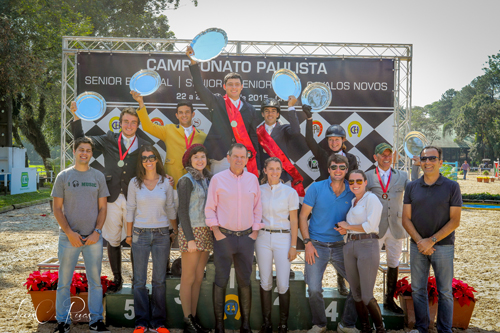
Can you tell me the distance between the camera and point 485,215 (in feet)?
43.5

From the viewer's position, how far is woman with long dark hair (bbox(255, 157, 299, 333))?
382 cm

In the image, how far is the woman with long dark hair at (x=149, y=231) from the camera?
3.92 m

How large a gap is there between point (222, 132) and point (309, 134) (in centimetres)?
109

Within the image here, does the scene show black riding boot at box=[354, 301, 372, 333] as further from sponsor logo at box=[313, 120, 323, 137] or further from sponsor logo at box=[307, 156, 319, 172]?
sponsor logo at box=[313, 120, 323, 137]

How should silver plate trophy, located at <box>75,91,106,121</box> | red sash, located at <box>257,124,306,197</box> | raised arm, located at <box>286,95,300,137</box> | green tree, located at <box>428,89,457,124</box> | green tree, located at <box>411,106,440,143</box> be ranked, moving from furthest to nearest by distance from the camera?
1. green tree, located at <box>428,89,457,124</box>
2. green tree, located at <box>411,106,440,143</box>
3. silver plate trophy, located at <box>75,91,106,121</box>
4. red sash, located at <box>257,124,306,197</box>
5. raised arm, located at <box>286,95,300,137</box>

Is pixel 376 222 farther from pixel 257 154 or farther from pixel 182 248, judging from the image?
pixel 182 248

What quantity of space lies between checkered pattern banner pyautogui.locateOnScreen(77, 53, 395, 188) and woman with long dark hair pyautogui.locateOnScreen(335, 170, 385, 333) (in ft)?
6.28

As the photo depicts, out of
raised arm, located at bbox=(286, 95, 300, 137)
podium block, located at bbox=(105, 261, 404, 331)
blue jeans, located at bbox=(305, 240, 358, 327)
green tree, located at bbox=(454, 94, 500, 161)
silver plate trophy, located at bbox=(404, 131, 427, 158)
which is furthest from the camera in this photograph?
green tree, located at bbox=(454, 94, 500, 161)

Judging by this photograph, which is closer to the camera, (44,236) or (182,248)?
(182,248)

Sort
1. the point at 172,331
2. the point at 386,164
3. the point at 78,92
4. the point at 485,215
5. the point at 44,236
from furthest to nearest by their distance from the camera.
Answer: the point at 485,215 < the point at 44,236 < the point at 78,92 < the point at 386,164 < the point at 172,331

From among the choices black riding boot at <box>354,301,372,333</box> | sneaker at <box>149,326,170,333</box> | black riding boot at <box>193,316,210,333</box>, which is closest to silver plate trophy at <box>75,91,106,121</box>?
sneaker at <box>149,326,170,333</box>

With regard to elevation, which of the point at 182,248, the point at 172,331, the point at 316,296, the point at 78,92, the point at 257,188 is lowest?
the point at 172,331

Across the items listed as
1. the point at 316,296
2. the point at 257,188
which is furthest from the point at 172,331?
the point at 257,188

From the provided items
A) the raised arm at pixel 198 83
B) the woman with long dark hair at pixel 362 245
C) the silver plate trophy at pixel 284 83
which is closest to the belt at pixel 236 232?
the woman with long dark hair at pixel 362 245
